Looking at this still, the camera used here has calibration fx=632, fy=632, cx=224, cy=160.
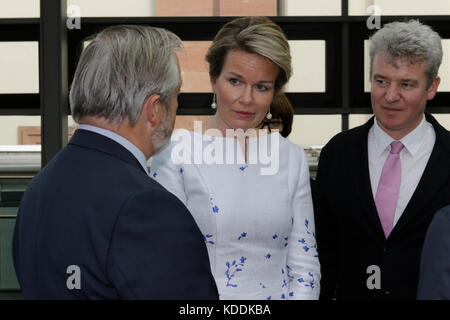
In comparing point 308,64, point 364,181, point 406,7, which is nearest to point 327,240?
point 364,181

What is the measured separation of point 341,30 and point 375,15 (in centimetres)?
18

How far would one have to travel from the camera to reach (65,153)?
113 centimetres

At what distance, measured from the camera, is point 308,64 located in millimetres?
3188

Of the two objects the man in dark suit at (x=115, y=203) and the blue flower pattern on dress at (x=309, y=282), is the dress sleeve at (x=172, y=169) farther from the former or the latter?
the man in dark suit at (x=115, y=203)

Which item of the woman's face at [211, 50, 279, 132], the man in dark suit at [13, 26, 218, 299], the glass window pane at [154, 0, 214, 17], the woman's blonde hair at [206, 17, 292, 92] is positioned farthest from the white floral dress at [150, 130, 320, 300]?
the glass window pane at [154, 0, 214, 17]

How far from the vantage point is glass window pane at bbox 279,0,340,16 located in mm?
3262

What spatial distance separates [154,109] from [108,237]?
10.7 inches

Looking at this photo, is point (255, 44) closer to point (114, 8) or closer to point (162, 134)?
point (162, 134)

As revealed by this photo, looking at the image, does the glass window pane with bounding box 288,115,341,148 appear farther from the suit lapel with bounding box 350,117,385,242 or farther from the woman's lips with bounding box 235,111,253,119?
the woman's lips with bounding box 235,111,253,119

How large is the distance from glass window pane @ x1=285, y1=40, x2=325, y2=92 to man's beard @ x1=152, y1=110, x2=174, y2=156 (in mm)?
2024

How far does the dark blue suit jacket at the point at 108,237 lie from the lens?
100cm
